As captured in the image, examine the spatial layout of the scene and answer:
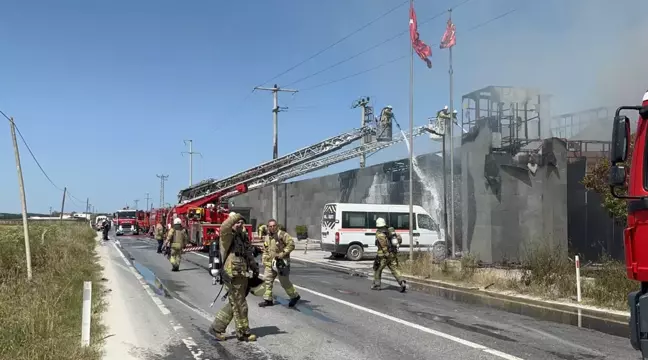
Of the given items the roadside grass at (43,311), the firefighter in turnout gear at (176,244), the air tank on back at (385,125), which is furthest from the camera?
the air tank on back at (385,125)

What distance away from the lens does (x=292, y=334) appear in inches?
320

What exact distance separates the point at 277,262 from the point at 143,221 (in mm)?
43225

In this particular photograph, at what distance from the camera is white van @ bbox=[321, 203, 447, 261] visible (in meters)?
22.8

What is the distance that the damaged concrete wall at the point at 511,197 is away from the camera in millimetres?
17578

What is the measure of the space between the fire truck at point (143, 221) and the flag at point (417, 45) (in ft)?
115

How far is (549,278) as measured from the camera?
1274 centimetres

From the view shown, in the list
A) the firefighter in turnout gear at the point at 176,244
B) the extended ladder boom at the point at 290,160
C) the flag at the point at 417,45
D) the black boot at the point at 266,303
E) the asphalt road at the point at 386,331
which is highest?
the flag at the point at 417,45

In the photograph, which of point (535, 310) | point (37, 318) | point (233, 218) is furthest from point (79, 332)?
point (535, 310)

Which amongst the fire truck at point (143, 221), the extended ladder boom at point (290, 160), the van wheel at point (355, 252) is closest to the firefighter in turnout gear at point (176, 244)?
the van wheel at point (355, 252)

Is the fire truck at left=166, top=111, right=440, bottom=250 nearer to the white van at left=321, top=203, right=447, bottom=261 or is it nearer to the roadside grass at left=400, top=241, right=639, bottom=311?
the white van at left=321, top=203, right=447, bottom=261

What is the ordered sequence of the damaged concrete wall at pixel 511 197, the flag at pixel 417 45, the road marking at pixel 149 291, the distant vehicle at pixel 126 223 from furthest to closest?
the distant vehicle at pixel 126 223 < the flag at pixel 417 45 < the damaged concrete wall at pixel 511 197 < the road marking at pixel 149 291

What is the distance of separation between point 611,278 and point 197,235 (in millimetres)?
18660

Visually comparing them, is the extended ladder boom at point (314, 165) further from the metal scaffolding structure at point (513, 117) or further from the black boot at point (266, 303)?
the black boot at point (266, 303)

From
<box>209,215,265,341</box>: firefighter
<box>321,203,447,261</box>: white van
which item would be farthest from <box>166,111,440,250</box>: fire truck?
<box>209,215,265,341</box>: firefighter
